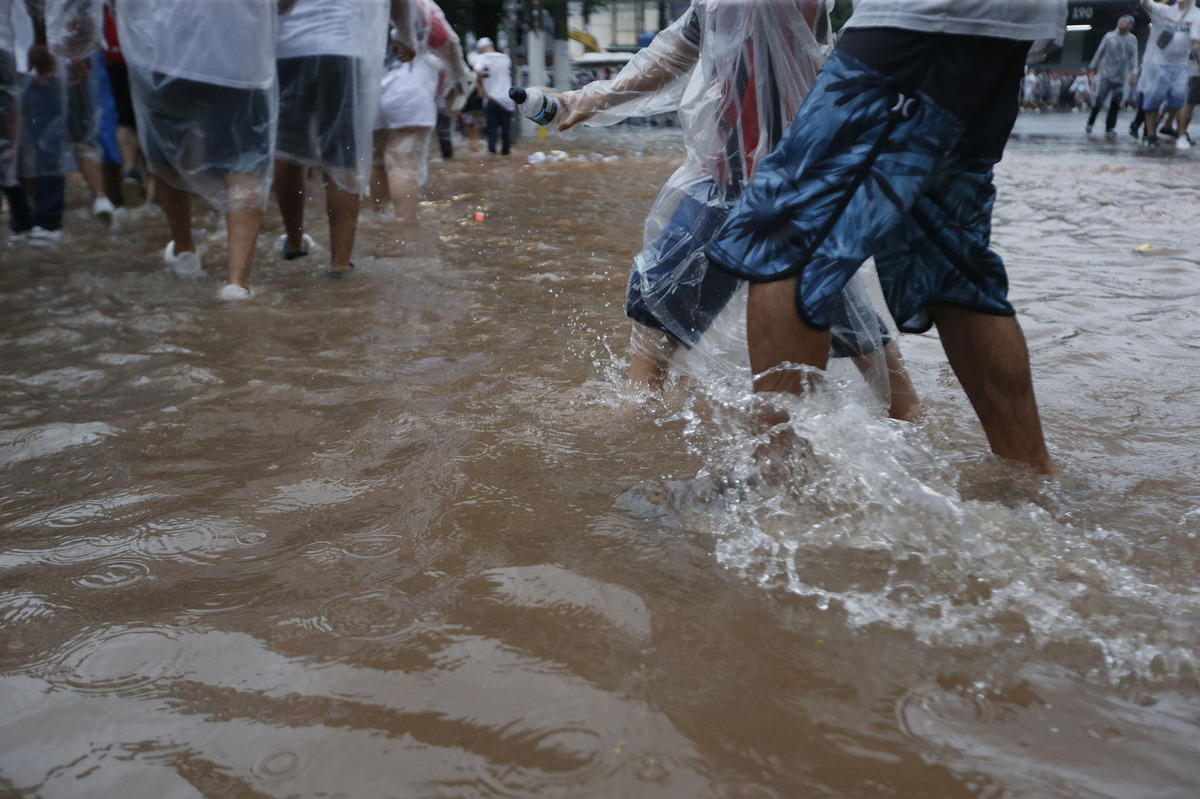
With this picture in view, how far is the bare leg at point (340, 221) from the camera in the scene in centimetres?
447

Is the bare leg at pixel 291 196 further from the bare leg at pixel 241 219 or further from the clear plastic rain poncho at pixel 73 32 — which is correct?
the clear plastic rain poncho at pixel 73 32

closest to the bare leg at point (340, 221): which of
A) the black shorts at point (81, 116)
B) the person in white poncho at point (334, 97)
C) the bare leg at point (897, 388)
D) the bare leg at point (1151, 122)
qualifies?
the person in white poncho at point (334, 97)

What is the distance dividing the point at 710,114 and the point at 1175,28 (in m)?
12.0

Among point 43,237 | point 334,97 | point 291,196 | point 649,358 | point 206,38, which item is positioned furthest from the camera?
point 43,237

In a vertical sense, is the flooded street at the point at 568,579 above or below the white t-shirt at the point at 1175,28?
below

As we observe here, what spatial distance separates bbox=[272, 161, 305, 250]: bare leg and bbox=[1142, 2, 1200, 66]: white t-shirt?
11.2 meters

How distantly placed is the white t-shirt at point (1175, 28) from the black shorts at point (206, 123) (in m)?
11.6

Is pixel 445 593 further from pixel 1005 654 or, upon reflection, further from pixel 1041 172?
Answer: pixel 1041 172

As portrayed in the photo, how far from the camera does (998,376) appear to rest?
204 cm

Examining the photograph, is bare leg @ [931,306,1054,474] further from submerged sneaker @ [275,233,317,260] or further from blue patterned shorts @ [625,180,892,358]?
submerged sneaker @ [275,233,317,260]

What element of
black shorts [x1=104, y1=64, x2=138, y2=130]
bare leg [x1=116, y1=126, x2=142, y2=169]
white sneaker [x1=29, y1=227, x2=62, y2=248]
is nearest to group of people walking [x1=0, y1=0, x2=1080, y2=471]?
white sneaker [x1=29, y1=227, x2=62, y2=248]

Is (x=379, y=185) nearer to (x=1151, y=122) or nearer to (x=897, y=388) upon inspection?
(x=897, y=388)

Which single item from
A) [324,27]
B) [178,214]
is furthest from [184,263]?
[324,27]

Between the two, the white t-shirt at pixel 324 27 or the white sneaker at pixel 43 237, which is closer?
the white t-shirt at pixel 324 27
